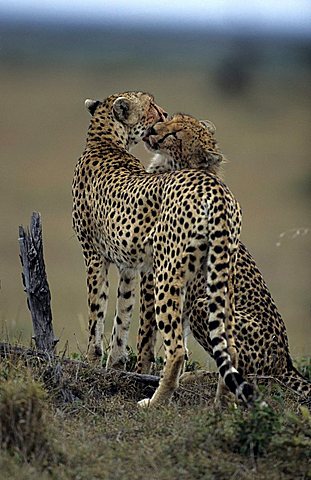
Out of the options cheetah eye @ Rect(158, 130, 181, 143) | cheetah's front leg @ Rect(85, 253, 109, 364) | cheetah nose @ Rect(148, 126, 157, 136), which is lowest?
cheetah's front leg @ Rect(85, 253, 109, 364)

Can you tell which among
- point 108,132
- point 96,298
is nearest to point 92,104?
point 108,132

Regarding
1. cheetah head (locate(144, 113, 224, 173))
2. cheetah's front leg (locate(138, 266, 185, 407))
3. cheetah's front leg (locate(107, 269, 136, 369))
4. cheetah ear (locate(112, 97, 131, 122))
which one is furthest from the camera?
cheetah ear (locate(112, 97, 131, 122))

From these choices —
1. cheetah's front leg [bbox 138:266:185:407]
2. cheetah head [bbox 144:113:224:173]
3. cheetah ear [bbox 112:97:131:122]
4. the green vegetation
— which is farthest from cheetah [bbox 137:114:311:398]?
the green vegetation

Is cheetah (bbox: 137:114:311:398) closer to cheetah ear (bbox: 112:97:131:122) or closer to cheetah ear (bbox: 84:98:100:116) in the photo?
cheetah ear (bbox: 112:97:131:122)

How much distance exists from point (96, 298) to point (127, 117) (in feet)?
3.03

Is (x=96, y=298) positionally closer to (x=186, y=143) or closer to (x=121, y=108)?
(x=186, y=143)

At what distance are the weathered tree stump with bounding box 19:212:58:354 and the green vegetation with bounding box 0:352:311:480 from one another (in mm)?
574

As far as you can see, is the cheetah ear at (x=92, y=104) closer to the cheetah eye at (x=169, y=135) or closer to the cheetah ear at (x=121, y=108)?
the cheetah ear at (x=121, y=108)

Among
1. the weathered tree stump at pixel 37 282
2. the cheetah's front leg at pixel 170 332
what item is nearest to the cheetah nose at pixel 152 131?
the weathered tree stump at pixel 37 282

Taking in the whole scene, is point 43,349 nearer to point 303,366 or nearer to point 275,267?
point 303,366

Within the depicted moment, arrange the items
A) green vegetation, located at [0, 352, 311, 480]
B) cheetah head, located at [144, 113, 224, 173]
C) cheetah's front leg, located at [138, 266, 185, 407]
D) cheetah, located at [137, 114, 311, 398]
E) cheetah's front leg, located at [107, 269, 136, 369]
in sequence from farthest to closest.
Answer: cheetah's front leg, located at [107, 269, 136, 369] → cheetah head, located at [144, 113, 224, 173] → cheetah, located at [137, 114, 311, 398] → cheetah's front leg, located at [138, 266, 185, 407] → green vegetation, located at [0, 352, 311, 480]

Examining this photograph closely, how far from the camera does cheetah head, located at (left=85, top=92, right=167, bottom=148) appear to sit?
231 inches

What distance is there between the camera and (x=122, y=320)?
561cm

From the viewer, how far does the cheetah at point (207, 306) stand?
5.10 metres
